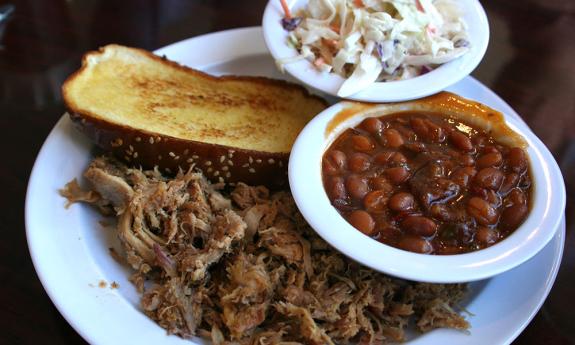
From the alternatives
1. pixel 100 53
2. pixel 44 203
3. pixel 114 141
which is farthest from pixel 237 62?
pixel 44 203

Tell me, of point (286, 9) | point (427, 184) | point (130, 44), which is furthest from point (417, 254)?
point (130, 44)

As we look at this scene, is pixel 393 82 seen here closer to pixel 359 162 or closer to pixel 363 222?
pixel 359 162

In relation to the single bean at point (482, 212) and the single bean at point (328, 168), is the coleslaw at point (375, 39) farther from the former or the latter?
the single bean at point (482, 212)

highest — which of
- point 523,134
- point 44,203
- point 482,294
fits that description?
point 523,134

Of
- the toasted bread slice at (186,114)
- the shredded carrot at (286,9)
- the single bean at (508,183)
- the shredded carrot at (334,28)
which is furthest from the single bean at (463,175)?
the shredded carrot at (286,9)

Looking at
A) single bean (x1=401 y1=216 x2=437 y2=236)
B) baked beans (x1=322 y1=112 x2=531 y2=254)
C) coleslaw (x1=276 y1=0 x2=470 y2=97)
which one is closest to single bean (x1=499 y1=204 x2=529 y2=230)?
baked beans (x1=322 y1=112 x2=531 y2=254)

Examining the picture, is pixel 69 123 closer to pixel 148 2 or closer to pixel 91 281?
pixel 91 281

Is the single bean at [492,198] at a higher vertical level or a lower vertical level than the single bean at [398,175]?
lower
